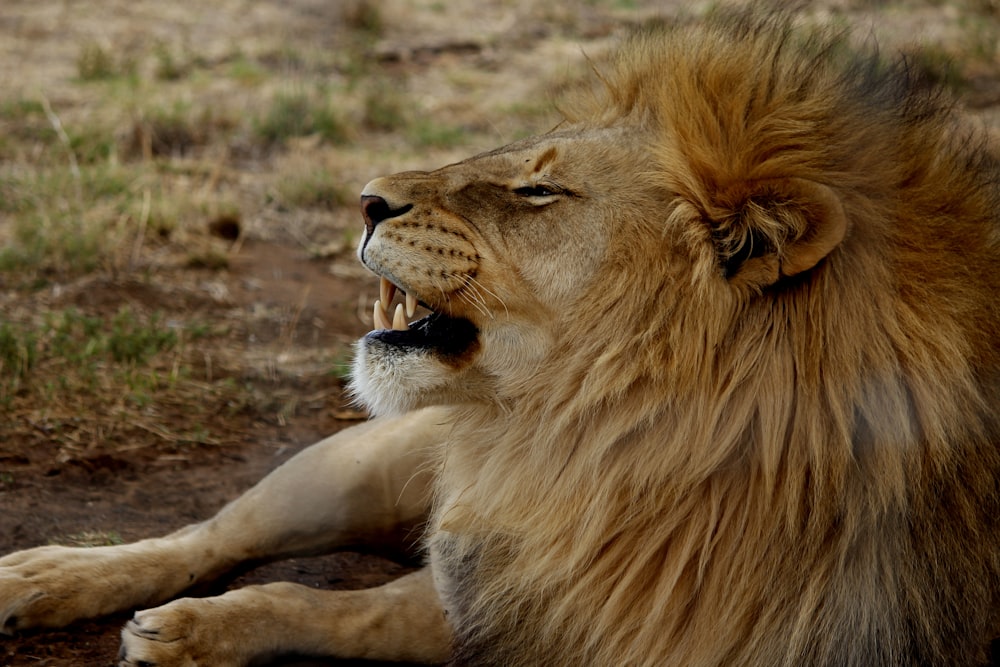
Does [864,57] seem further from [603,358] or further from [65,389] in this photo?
[65,389]

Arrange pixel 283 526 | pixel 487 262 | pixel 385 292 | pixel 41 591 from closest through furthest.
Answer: pixel 487 262
pixel 385 292
pixel 41 591
pixel 283 526

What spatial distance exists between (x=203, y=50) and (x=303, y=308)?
4.77 metres

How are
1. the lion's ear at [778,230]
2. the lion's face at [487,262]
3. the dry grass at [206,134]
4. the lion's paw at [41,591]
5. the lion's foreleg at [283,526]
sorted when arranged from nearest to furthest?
the lion's ear at [778,230]
the lion's face at [487,262]
the lion's paw at [41,591]
the lion's foreleg at [283,526]
the dry grass at [206,134]

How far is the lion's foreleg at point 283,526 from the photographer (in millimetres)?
2865

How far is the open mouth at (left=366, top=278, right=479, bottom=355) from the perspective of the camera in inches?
94.0

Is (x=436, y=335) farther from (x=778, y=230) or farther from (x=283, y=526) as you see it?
(x=283, y=526)

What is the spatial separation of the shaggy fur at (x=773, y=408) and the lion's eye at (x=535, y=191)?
130 mm

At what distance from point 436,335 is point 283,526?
3.00ft

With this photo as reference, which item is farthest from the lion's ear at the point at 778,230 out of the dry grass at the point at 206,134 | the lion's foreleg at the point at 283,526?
the lion's foreleg at the point at 283,526

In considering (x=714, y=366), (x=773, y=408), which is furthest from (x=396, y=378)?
(x=773, y=408)

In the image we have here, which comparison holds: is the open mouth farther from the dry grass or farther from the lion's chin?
the dry grass

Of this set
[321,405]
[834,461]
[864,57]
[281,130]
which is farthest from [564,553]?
[281,130]

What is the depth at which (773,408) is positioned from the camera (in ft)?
6.99

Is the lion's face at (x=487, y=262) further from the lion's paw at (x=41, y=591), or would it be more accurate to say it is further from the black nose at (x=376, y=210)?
the lion's paw at (x=41, y=591)
